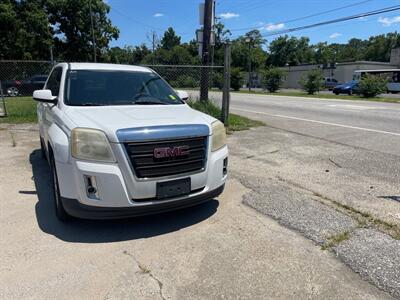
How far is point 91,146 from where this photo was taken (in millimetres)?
3502

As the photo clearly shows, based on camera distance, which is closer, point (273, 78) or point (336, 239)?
Result: point (336, 239)

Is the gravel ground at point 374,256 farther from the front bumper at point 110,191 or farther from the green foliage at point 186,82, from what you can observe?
the green foliage at point 186,82

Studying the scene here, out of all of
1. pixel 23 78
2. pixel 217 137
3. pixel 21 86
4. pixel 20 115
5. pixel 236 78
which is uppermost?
pixel 23 78

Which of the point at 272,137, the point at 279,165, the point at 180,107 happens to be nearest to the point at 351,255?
the point at 180,107

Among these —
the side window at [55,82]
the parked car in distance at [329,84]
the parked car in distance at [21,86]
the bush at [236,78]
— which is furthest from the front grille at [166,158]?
the parked car in distance at [329,84]

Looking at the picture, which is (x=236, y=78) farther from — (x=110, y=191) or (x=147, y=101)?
(x=110, y=191)

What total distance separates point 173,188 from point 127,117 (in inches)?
36.4

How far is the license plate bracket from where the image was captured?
3625 millimetres

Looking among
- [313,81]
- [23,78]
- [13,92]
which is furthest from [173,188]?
[313,81]

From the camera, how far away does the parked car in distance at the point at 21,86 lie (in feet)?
72.2

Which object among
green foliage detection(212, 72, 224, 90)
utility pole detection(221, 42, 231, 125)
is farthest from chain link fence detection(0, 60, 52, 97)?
utility pole detection(221, 42, 231, 125)

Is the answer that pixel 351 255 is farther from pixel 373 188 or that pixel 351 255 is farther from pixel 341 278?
pixel 373 188

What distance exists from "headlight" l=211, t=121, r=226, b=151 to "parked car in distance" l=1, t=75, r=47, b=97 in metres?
20.6

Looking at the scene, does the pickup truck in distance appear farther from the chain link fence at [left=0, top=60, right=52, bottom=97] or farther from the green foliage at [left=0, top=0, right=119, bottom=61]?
the green foliage at [left=0, top=0, right=119, bottom=61]
